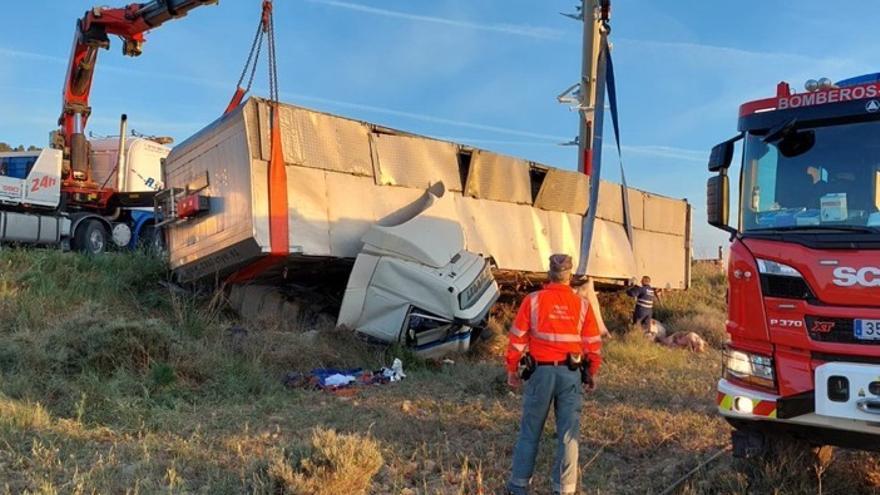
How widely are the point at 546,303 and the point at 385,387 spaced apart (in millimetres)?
3467

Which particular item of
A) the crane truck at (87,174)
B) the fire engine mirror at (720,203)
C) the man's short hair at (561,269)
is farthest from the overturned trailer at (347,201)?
the crane truck at (87,174)

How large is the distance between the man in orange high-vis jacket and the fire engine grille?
1213mm

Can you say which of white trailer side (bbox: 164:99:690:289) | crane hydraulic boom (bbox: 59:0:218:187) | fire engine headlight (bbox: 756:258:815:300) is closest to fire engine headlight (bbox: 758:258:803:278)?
fire engine headlight (bbox: 756:258:815:300)

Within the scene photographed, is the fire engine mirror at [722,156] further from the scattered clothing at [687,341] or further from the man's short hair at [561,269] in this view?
the scattered clothing at [687,341]

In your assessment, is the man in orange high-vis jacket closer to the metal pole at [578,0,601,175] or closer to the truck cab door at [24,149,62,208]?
the metal pole at [578,0,601,175]

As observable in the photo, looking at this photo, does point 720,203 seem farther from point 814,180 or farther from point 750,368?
point 750,368

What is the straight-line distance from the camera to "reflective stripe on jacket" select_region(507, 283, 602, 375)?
4.47 m

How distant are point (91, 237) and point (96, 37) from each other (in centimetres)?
429

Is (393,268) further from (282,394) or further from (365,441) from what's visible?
(365,441)

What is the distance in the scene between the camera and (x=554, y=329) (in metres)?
4.47

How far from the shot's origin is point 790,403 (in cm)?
393

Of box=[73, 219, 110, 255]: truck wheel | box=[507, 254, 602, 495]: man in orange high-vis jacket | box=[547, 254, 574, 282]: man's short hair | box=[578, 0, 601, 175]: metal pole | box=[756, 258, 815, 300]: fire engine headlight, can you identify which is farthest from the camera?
box=[73, 219, 110, 255]: truck wheel

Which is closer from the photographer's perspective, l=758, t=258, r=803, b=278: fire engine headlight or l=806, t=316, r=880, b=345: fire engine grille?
l=806, t=316, r=880, b=345: fire engine grille

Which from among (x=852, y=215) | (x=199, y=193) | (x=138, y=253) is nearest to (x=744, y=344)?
(x=852, y=215)
